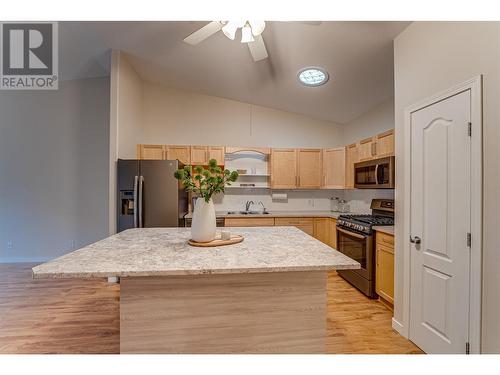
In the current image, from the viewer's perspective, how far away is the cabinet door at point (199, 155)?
4.35 m

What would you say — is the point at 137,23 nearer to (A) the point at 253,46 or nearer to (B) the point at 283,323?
(A) the point at 253,46

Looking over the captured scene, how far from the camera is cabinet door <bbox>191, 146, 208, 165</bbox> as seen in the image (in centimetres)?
435

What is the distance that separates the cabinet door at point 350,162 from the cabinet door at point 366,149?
145 millimetres

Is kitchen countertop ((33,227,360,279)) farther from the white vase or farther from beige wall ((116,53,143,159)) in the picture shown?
beige wall ((116,53,143,159))

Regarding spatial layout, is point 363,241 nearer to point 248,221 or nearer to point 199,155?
point 248,221

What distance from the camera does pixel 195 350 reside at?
4.70 feet

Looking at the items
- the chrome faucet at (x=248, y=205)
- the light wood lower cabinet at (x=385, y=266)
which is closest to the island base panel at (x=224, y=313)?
the light wood lower cabinet at (x=385, y=266)

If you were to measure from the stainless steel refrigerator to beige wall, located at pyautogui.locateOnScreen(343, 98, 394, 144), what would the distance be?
316 cm

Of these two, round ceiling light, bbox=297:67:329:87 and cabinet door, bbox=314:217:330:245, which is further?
cabinet door, bbox=314:217:330:245

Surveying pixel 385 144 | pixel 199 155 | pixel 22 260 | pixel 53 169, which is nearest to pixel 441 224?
pixel 385 144

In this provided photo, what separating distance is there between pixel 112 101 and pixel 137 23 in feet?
3.51

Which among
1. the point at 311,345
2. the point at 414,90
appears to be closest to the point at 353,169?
the point at 414,90

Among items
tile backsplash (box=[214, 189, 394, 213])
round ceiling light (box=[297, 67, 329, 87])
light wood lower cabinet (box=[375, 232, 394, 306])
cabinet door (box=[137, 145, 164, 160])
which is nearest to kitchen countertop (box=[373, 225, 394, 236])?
light wood lower cabinet (box=[375, 232, 394, 306])
